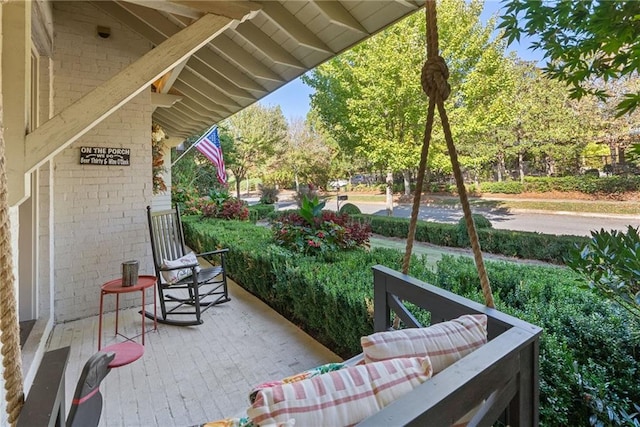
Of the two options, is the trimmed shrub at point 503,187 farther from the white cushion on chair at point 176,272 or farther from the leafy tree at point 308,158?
the white cushion on chair at point 176,272

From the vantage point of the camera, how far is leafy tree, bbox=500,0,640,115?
904 millimetres

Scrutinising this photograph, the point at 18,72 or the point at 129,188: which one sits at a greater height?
the point at 18,72

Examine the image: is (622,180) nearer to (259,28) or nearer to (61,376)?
(259,28)

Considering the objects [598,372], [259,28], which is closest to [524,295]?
[598,372]

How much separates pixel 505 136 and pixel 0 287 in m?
16.7

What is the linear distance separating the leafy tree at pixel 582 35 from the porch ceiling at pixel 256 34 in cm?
131

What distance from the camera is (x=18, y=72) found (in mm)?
1355

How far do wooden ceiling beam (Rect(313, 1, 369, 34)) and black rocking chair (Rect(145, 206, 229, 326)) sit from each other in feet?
8.12

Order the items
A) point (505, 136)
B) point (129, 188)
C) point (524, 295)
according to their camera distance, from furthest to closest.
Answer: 1. point (505, 136)
2. point (129, 188)
3. point (524, 295)

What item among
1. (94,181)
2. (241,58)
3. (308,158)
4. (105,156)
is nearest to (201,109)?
(241,58)

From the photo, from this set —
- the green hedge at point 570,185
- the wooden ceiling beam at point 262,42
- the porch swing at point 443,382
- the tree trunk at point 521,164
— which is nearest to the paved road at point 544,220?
the green hedge at point 570,185

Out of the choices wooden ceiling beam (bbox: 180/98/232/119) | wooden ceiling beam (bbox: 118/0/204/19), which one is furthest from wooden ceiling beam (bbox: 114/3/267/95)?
wooden ceiling beam (bbox: 118/0/204/19)

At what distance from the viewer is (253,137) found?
714 inches

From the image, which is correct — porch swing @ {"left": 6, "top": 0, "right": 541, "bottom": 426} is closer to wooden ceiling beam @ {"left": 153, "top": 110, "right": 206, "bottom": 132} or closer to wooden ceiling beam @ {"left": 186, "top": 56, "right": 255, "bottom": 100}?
wooden ceiling beam @ {"left": 186, "top": 56, "right": 255, "bottom": 100}
